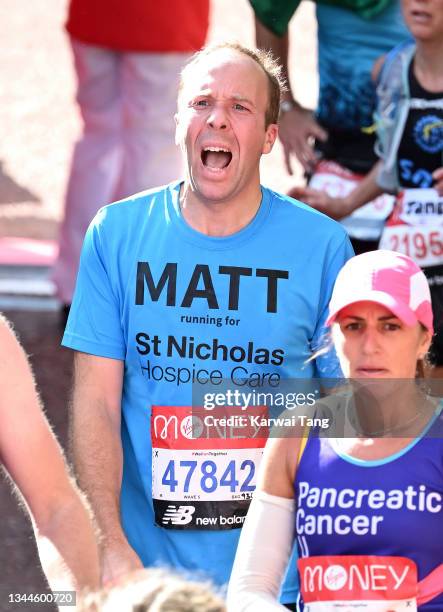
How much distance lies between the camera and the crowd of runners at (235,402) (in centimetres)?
341

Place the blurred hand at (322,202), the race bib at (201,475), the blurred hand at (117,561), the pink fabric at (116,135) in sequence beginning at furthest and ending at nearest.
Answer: the pink fabric at (116,135) < the blurred hand at (322,202) < the race bib at (201,475) < the blurred hand at (117,561)

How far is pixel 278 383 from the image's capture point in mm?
4098

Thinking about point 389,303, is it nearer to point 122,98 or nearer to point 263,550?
point 263,550

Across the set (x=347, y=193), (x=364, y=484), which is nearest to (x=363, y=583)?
(x=364, y=484)

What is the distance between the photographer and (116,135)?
745 centimetres

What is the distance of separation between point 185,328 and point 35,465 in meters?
0.92

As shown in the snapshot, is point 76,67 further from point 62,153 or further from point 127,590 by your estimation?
point 127,590

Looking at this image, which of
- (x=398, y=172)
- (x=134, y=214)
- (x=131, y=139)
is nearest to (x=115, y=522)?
(x=134, y=214)

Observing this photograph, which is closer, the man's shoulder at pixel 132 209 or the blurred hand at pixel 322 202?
the man's shoulder at pixel 132 209

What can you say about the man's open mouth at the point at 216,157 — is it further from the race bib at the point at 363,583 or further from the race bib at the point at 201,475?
the race bib at the point at 363,583

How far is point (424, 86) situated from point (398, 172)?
12.0 inches

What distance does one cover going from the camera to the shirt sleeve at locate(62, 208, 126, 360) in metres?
4.11

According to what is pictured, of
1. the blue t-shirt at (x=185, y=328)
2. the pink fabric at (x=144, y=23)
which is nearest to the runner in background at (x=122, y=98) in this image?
the pink fabric at (x=144, y=23)

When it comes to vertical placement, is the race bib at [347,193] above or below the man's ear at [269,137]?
below
